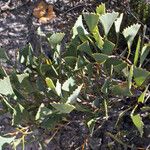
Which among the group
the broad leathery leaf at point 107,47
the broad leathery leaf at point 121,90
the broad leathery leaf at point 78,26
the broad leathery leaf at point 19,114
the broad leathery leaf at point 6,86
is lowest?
the broad leathery leaf at point 19,114

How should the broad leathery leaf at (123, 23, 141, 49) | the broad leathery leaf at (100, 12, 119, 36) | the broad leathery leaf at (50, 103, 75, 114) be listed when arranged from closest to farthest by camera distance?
the broad leathery leaf at (50, 103, 75, 114)
the broad leathery leaf at (100, 12, 119, 36)
the broad leathery leaf at (123, 23, 141, 49)

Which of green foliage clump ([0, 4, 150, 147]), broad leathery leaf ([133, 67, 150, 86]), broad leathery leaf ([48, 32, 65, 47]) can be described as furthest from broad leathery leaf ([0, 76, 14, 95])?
broad leathery leaf ([133, 67, 150, 86])

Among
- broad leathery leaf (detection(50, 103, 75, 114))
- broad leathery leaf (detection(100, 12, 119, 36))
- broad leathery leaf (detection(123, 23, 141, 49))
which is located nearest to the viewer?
broad leathery leaf (detection(50, 103, 75, 114))

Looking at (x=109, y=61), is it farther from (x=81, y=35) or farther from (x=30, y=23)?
(x=30, y=23)

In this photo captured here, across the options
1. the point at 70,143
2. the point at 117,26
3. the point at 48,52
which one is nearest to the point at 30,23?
the point at 48,52

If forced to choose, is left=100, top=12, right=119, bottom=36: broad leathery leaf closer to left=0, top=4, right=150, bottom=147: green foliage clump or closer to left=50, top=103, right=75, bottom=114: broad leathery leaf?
left=0, top=4, right=150, bottom=147: green foliage clump

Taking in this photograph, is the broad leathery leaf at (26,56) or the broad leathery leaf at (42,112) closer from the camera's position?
the broad leathery leaf at (42,112)

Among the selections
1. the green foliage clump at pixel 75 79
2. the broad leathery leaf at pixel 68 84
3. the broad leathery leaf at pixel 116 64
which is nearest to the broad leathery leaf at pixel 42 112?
the green foliage clump at pixel 75 79

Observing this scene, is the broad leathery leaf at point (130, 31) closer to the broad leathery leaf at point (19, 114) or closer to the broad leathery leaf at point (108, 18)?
the broad leathery leaf at point (108, 18)
